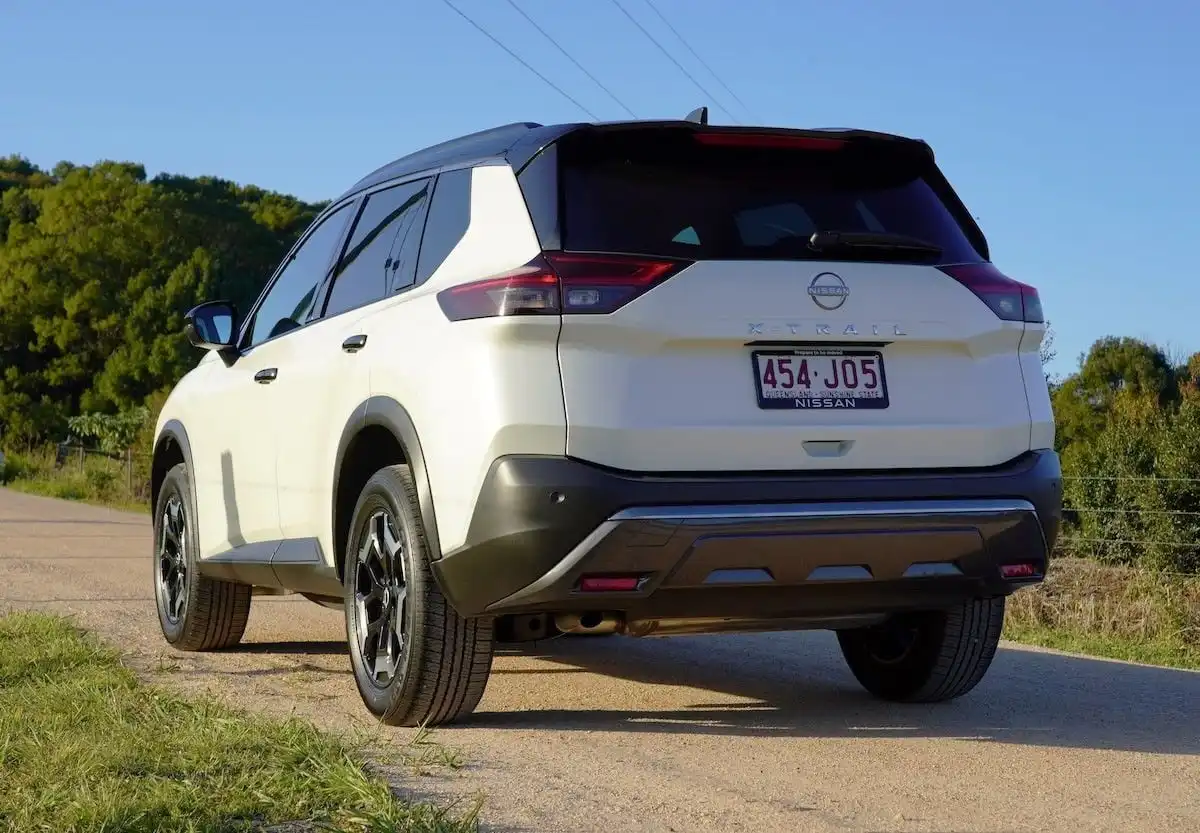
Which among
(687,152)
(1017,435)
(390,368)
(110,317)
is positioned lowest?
(1017,435)

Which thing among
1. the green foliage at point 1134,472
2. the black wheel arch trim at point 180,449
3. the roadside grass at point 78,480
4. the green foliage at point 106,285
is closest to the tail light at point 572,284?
the black wheel arch trim at point 180,449

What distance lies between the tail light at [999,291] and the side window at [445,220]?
1.56 m

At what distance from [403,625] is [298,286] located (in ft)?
6.98

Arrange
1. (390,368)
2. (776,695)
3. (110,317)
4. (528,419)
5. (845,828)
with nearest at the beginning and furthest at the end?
(845,828) → (528,419) → (390,368) → (776,695) → (110,317)

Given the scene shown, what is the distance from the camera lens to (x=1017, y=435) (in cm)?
512

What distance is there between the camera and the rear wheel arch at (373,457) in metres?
5.04

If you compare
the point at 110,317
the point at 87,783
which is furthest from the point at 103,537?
the point at 110,317

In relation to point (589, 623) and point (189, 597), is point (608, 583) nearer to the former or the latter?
point (589, 623)

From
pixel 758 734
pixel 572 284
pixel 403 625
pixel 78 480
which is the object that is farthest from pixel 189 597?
pixel 78 480

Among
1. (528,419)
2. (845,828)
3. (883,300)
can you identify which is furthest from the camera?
(883,300)

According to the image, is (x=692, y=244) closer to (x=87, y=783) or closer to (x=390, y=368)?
(x=390, y=368)

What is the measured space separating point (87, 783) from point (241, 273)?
203 feet

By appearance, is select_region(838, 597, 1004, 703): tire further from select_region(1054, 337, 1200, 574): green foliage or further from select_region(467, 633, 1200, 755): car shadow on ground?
select_region(1054, 337, 1200, 574): green foliage

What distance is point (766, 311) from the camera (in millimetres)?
4836
